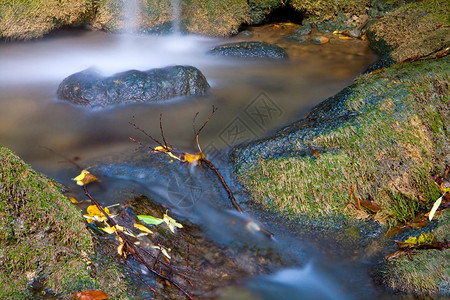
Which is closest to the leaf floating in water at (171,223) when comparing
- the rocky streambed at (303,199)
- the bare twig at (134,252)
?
the rocky streambed at (303,199)

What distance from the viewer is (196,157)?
14.1 feet

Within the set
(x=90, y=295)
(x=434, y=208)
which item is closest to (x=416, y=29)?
Answer: (x=434, y=208)

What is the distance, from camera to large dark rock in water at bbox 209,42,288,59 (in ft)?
23.2

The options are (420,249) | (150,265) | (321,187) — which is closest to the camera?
(150,265)

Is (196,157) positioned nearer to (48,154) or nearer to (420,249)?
(48,154)

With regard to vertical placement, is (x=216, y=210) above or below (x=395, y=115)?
below

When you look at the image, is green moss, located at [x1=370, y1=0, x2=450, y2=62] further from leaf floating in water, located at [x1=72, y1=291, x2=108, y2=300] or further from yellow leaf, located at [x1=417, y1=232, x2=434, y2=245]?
leaf floating in water, located at [x1=72, y1=291, x2=108, y2=300]

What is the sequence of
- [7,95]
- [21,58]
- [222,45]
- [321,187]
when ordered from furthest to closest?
[222,45], [21,58], [7,95], [321,187]

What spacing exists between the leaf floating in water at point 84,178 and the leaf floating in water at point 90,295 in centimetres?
166

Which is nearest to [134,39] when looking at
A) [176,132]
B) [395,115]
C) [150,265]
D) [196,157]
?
[176,132]

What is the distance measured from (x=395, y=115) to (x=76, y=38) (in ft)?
22.2

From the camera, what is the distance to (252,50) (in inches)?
283

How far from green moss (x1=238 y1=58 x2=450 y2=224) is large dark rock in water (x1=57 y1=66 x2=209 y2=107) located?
2.29 meters

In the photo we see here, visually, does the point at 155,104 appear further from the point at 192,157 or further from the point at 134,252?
the point at 134,252
